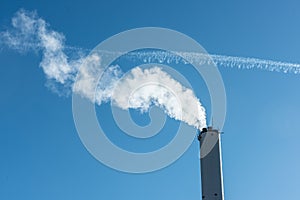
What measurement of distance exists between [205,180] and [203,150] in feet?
14.3

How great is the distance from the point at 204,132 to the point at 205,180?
7.51 metres

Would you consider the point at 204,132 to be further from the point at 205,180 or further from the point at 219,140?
the point at 205,180

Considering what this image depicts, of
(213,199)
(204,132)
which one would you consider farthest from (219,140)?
(213,199)

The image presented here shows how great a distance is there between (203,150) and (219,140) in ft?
9.49

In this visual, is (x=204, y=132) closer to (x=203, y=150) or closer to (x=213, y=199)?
(x=203, y=150)

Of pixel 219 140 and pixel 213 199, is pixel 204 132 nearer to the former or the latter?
pixel 219 140

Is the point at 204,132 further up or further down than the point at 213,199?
further up

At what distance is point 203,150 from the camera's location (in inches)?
3201

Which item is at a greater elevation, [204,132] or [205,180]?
[204,132]

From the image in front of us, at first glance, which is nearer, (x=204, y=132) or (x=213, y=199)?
(x=213, y=199)

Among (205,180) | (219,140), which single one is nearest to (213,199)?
(205,180)

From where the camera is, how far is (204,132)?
274ft

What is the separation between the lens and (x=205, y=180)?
78938 mm

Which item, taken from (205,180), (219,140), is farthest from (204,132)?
(205,180)
